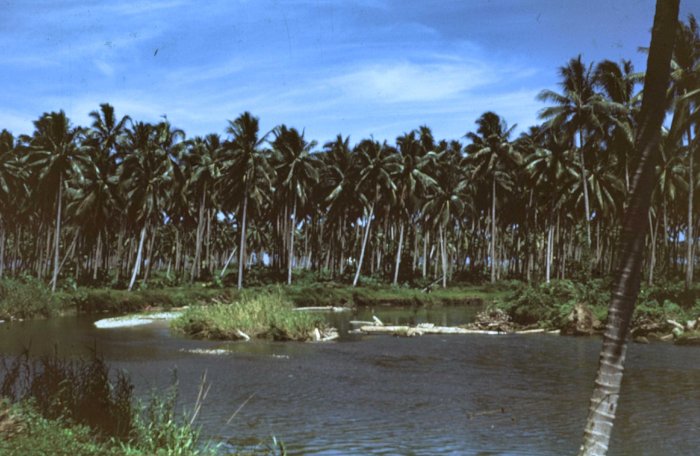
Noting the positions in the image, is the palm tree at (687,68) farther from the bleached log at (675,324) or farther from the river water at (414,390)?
the river water at (414,390)

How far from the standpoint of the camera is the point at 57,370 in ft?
39.7

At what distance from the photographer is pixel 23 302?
42.4 metres

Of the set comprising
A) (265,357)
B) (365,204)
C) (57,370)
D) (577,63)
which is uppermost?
(577,63)

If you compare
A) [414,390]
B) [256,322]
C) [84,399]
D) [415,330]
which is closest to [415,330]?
[415,330]

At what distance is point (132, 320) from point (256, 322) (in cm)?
1273

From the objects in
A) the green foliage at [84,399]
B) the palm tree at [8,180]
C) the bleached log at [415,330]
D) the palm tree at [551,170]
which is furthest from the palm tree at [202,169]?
the green foliage at [84,399]

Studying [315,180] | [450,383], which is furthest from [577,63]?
[450,383]

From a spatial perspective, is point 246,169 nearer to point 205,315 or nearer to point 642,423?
point 205,315

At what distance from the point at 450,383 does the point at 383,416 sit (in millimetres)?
5689

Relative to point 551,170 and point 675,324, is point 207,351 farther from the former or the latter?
point 551,170

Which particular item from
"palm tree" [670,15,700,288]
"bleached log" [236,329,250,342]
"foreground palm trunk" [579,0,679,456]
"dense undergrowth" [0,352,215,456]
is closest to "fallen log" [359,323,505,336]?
"bleached log" [236,329,250,342]

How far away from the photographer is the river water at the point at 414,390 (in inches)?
557

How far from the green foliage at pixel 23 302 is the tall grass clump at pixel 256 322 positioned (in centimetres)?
1337

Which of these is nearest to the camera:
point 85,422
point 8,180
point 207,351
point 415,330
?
point 85,422
